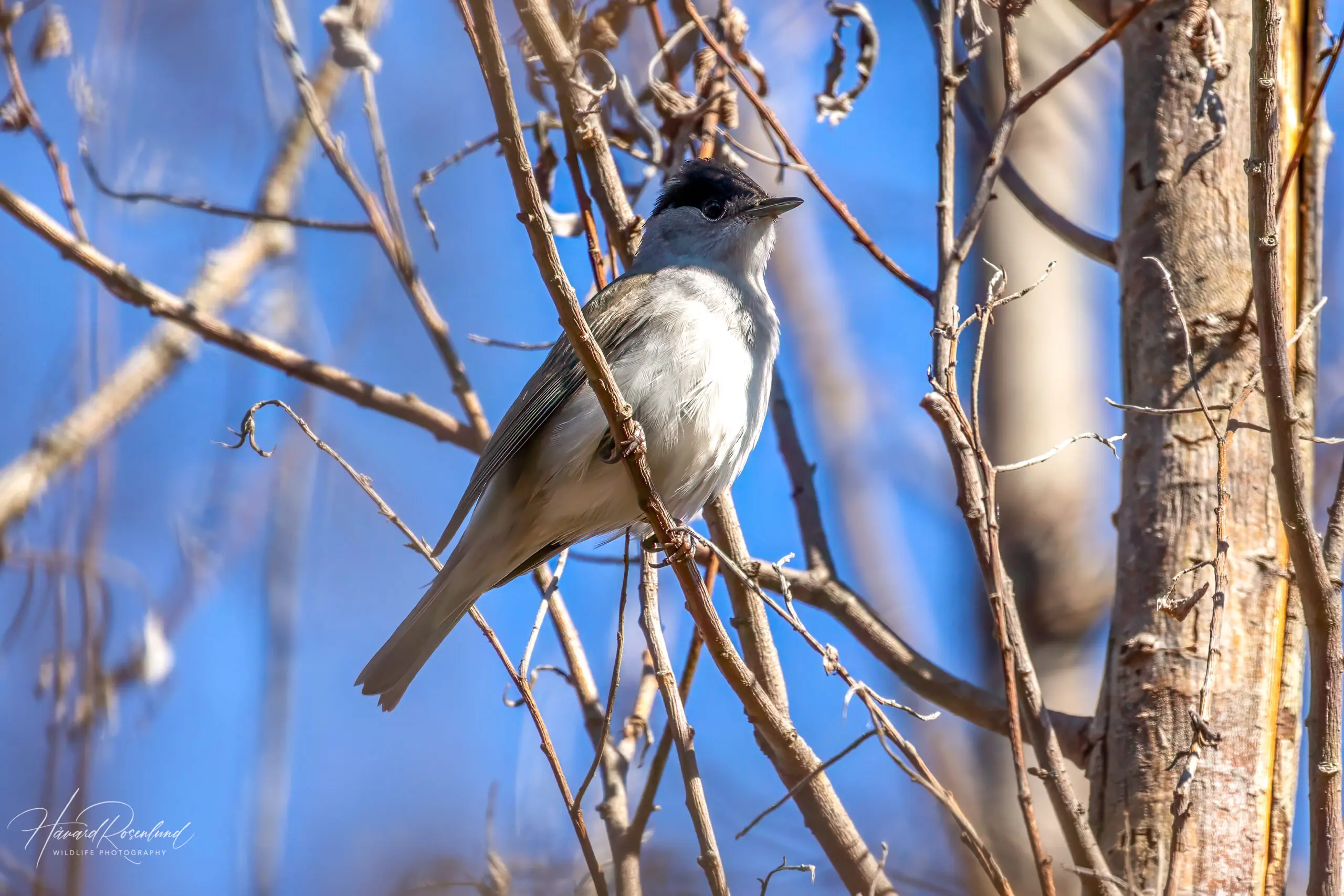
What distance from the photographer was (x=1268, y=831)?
254 centimetres

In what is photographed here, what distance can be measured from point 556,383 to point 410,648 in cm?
86

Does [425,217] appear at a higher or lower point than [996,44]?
lower

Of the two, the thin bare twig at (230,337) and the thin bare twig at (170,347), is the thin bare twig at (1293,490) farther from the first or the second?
the thin bare twig at (170,347)

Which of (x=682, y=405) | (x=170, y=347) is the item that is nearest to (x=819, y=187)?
(x=682, y=405)

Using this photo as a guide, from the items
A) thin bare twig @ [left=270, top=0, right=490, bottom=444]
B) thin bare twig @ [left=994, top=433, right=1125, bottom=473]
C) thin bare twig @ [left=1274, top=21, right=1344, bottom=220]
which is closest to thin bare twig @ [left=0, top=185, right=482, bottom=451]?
thin bare twig @ [left=270, top=0, right=490, bottom=444]

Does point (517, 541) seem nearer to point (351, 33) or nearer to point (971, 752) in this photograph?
point (351, 33)

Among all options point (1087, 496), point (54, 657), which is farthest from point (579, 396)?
point (1087, 496)

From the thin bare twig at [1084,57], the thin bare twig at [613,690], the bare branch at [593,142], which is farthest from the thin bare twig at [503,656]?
the thin bare twig at [1084,57]

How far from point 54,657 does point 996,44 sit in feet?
16.0

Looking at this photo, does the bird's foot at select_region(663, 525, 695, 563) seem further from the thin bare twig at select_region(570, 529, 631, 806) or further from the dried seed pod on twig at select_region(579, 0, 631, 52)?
the dried seed pod on twig at select_region(579, 0, 631, 52)

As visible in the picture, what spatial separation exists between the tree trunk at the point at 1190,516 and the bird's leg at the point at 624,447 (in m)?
1.25

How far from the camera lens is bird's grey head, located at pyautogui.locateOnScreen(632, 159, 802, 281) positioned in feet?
12.5

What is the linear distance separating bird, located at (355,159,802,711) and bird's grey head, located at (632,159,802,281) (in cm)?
13

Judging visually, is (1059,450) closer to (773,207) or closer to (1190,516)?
(1190,516)
